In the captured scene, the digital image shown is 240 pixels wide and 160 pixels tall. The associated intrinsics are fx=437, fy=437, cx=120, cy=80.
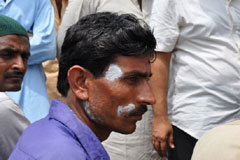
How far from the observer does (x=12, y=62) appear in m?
2.83

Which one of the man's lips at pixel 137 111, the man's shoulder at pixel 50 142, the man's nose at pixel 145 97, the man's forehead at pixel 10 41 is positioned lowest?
the man's forehead at pixel 10 41

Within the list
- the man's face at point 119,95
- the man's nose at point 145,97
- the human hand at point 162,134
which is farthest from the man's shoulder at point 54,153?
the human hand at point 162,134

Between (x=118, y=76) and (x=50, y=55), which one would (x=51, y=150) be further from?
(x=50, y=55)

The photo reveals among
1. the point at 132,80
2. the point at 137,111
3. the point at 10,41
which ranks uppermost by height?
the point at 132,80

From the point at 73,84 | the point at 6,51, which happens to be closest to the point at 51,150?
the point at 73,84

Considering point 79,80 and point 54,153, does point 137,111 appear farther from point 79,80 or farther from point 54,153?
point 54,153

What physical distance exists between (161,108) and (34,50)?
118cm

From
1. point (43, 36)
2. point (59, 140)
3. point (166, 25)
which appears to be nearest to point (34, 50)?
point (43, 36)

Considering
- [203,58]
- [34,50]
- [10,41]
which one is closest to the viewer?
[10,41]

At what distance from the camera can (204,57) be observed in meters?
2.94

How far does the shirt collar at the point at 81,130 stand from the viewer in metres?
1.77

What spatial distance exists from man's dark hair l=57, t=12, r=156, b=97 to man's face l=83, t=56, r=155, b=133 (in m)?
0.04

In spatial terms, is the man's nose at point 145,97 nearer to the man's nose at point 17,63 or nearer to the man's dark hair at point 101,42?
the man's dark hair at point 101,42

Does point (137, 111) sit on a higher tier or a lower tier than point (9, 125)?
higher
